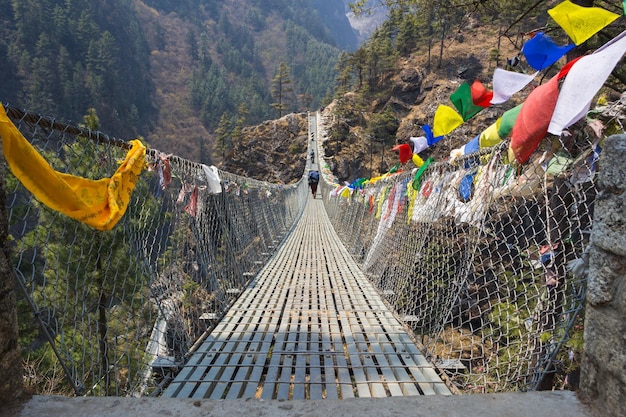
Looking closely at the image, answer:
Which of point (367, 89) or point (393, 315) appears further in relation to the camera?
point (367, 89)

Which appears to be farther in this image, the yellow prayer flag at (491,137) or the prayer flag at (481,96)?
the prayer flag at (481,96)

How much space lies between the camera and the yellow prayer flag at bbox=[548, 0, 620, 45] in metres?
1.38

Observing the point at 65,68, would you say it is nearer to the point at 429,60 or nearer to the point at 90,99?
the point at 90,99

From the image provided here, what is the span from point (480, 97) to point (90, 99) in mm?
50761

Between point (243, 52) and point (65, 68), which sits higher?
point (243, 52)

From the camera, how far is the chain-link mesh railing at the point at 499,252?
126cm

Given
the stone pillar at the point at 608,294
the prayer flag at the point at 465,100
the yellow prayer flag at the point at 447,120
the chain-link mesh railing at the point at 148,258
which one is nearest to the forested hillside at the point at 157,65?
the chain-link mesh railing at the point at 148,258

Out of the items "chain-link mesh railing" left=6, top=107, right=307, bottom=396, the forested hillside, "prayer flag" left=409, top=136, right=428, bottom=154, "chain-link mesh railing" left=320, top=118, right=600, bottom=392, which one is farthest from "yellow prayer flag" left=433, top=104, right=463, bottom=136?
the forested hillside

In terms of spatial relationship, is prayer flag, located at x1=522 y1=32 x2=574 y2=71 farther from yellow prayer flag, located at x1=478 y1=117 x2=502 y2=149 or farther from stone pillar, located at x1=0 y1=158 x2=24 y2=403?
stone pillar, located at x1=0 y1=158 x2=24 y2=403

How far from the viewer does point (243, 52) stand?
3649 inches

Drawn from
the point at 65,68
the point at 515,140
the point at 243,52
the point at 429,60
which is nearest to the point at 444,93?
the point at 429,60

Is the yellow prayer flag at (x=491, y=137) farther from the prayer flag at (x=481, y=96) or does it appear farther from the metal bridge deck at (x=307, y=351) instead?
the metal bridge deck at (x=307, y=351)

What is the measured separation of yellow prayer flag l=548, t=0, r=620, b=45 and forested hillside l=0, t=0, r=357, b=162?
34783mm

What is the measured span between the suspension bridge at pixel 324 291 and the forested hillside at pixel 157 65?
32808 millimetres
